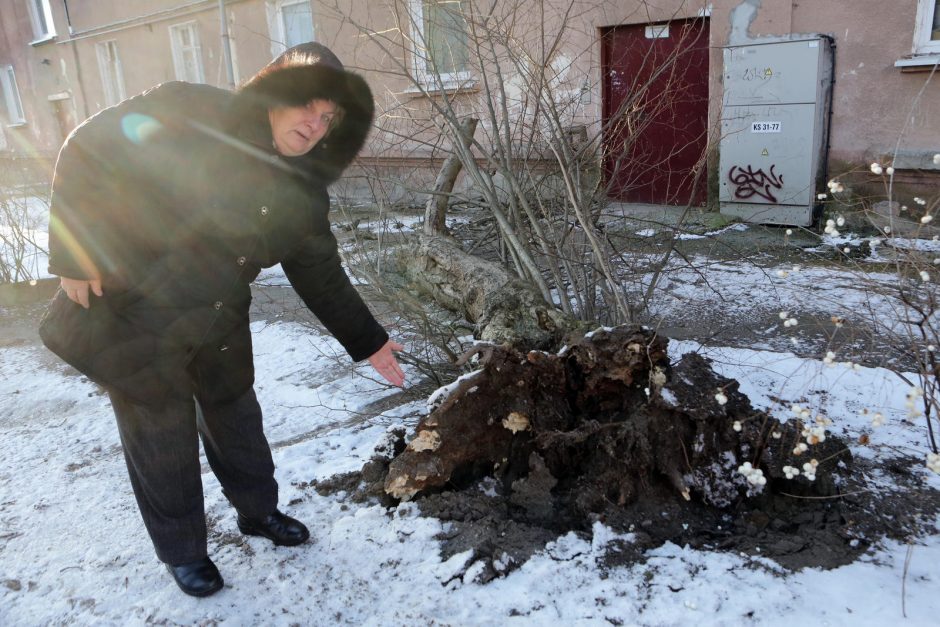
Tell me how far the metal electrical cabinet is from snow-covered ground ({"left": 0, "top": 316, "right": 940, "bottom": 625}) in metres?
4.28

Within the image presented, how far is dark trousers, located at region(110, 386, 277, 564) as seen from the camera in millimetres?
2008

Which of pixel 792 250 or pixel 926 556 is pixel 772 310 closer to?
pixel 792 250

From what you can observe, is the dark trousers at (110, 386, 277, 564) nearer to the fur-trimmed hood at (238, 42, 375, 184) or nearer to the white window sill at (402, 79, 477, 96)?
the fur-trimmed hood at (238, 42, 375, 184)

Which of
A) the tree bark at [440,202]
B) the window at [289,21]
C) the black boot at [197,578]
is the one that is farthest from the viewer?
the window at [289,21]

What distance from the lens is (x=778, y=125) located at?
6848 millimetres

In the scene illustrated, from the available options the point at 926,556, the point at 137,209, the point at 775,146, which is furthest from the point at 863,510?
the point at 775,146

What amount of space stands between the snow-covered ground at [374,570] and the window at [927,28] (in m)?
4.45

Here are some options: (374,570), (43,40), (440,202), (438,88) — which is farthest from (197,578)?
(43,40)

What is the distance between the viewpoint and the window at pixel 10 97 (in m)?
21.0

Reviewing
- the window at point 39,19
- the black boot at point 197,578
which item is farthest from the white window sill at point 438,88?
the window at point 39,19

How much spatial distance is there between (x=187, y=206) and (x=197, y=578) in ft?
3.73

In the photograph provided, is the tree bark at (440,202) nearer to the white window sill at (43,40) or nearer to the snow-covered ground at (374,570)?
the snow-covered ground at (374,570)

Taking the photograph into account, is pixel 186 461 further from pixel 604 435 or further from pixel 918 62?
pixel 918 62

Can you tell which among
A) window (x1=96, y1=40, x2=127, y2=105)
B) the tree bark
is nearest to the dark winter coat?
the tree bark
